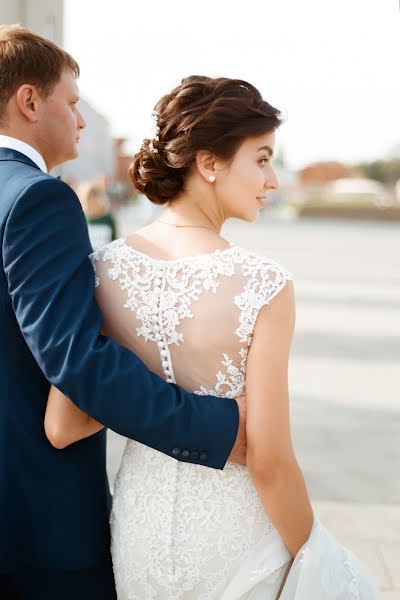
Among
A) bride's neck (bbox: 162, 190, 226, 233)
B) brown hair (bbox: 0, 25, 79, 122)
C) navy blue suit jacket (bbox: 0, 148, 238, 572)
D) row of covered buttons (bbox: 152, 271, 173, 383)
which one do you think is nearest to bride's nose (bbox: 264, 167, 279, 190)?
bride's neck (bbox: 162, 190, 226, 233)

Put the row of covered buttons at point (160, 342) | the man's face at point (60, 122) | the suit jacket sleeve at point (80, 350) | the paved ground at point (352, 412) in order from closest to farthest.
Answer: the suit jacket sleeve at point (80, 350), the row of covered buttons at point (160, 342), the man's face at point (60, 122), the paved ground at point (352, 412)

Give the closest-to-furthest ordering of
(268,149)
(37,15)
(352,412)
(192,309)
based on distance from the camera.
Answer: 1. (192,309)
2. (268,149)
3. (37,15)
4. (352,412)

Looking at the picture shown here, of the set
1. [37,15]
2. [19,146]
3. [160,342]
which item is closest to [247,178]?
[160,342]

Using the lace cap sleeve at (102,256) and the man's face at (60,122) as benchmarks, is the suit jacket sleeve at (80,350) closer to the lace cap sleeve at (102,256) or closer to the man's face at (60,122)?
the lace cap sleeve at (102,256)

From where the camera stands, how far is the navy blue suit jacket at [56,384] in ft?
5.36

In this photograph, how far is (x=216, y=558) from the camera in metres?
1.78

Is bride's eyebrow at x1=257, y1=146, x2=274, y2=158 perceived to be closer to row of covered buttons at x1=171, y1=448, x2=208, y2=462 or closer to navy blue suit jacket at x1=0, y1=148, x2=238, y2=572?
navy blue suit jacket at x1=0, y1=148, x2=238, y2=572

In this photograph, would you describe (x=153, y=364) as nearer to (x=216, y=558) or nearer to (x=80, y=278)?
(x=80, y=278)

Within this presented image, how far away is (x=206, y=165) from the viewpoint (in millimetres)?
1809

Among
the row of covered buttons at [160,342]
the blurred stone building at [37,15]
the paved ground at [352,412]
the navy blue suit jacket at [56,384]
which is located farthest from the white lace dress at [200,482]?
the blurred stone building at [37,15]

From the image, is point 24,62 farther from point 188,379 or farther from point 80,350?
point 188,379

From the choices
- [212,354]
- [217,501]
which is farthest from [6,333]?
[217,501]

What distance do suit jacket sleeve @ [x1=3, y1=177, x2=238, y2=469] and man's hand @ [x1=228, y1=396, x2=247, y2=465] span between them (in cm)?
2

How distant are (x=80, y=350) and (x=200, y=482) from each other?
0.42m
